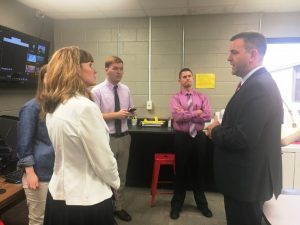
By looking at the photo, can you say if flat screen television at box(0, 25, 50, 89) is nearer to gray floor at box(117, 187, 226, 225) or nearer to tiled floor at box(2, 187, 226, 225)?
tiled floor at box(2, 187, 226, 225)

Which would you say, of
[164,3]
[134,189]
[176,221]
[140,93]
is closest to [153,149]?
[134,189]

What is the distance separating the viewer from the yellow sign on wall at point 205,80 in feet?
13.0

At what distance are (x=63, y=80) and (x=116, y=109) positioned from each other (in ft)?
5.16

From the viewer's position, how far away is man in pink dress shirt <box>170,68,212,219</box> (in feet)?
9.70

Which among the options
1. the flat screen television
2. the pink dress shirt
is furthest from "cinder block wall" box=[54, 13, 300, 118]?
the pink dress shirt

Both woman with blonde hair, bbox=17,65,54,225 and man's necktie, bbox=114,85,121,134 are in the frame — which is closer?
woman with blonde hair, bbox=17,65,54,225

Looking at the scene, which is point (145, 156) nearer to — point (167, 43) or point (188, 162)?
point (188, 162)

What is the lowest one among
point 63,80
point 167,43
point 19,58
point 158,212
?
point 158,212

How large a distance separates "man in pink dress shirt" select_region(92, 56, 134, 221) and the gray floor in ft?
0.67

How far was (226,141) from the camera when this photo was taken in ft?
5.08

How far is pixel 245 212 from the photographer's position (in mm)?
1571

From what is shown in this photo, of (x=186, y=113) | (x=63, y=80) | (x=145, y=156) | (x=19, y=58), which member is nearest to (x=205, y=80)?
(x=186, y=113)

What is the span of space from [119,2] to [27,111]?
2.13 metres

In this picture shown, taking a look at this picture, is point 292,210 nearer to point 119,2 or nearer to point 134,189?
point 134,189
